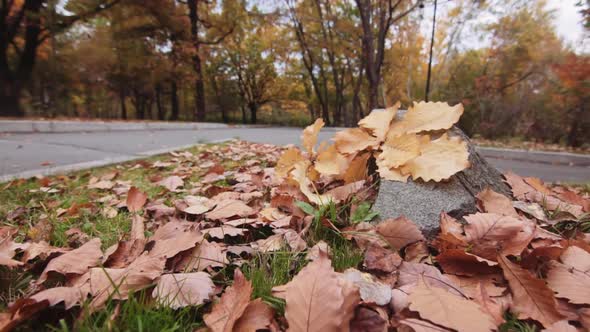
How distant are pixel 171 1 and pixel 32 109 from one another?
10.3 metres

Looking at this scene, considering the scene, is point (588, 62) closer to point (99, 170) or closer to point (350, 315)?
point (350, 315)

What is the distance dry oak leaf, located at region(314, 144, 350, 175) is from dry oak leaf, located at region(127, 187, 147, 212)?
836mm

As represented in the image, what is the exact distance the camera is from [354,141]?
4.24 ft

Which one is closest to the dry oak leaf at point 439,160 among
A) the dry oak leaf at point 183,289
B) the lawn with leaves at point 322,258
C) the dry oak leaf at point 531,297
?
the lawn with leaves at point 322,258

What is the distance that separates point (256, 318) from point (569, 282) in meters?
0.73

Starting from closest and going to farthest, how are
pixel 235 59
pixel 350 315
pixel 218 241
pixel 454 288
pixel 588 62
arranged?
pixel 350 315, pixel 454 288, pixel 218 241, pixel 588 62, pixel 235 59

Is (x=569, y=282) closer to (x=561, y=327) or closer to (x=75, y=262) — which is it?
(x=561, y=327)

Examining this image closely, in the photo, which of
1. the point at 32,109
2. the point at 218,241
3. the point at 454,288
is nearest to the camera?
the point at 454,288

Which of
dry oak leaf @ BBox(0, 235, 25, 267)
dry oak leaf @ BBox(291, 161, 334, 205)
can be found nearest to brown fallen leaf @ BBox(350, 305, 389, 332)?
dry oak leaf @ BBox(291, 161, 334, 205)

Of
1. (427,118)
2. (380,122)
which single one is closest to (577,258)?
(427,118)

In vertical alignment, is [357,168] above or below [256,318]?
above

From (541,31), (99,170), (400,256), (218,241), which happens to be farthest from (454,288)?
(541,31)

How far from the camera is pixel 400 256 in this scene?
0.89 metres

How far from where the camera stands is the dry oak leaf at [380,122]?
1.26 m
